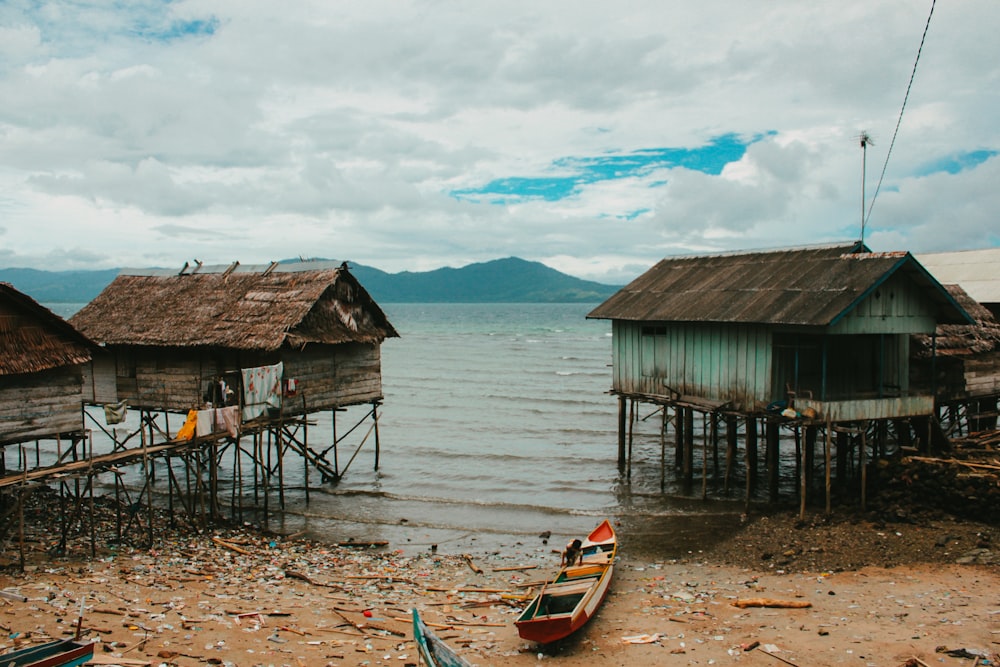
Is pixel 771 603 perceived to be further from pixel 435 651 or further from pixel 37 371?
pixel 37 371

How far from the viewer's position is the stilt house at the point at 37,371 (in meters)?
15.0

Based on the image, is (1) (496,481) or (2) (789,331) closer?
(2) (789,331)

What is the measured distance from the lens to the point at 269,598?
13398mm

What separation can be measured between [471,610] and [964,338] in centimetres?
1688

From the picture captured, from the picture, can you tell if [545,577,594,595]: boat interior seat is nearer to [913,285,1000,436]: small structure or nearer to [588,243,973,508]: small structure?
[588,243,973,508]: small structure

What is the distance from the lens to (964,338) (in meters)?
22.1

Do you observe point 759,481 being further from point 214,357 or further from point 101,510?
point 101,510

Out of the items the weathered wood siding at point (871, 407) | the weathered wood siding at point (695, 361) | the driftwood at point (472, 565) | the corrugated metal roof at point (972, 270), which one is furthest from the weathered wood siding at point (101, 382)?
the corrugated metal roof at point (972, 270)

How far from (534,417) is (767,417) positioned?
19.0 metres

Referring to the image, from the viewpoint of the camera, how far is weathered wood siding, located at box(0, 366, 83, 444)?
15.2 m

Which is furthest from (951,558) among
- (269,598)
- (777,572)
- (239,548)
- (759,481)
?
(239,548)

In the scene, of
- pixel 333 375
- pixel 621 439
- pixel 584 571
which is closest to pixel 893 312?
pixel 621 439

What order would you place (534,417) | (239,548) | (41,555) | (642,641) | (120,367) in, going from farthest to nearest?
(534,417)
(120,367)
(239,548)
(41,555)
(642,641)

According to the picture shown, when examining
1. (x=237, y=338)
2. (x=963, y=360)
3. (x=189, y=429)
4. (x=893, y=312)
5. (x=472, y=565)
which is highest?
(x=893, y=312)
